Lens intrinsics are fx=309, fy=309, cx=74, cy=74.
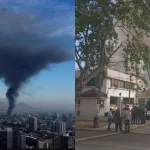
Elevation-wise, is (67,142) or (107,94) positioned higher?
(107,94)

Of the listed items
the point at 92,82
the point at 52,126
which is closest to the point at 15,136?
the point at 52,126

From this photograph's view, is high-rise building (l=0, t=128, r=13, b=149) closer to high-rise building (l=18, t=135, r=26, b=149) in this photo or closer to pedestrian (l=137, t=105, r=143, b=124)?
high-rise building (l=18, t=135, r=26, b=149)

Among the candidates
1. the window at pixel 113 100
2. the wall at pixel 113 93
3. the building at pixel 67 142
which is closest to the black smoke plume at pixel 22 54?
the building at pixel 67 142

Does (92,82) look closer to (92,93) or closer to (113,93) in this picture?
(92,93)

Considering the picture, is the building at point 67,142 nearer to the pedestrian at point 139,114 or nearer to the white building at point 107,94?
the white building at point 107,94

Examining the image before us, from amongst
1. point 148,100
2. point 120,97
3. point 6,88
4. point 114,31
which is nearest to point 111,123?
point 120,97

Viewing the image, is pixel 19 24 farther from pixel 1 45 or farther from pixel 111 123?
pixel 111 123
